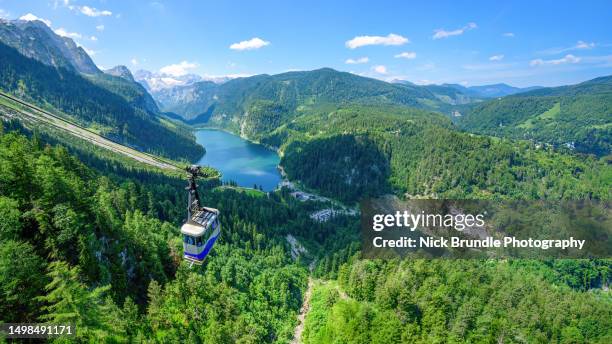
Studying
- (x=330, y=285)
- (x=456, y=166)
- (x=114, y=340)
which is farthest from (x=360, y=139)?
(x=114, y=340)

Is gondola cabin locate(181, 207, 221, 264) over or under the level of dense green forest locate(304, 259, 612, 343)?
over

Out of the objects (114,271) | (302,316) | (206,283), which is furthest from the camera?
(302,316)

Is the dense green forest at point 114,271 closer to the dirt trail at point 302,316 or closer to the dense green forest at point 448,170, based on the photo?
the dirt trail at point 302,316

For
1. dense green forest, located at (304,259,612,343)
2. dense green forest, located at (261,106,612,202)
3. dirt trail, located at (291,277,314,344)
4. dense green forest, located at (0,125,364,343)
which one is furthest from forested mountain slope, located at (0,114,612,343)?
dense green forest, located at (261,106,612,202)

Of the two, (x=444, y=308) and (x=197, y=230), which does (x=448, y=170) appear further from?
(x=197, y=230)

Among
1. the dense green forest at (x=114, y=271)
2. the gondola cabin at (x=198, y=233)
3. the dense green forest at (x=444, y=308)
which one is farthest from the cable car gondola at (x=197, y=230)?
the dense green forest at (x=444, y=308)

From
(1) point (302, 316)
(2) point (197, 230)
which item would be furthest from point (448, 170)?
(2) point (197, 230)

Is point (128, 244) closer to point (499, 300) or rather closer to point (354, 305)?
point (354, 305)

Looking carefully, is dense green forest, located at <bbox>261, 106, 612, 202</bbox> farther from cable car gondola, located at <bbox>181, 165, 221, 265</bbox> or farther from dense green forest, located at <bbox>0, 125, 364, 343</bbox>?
cable car gondola, located at <bbox>181, 165, 221, 265</bbox>
